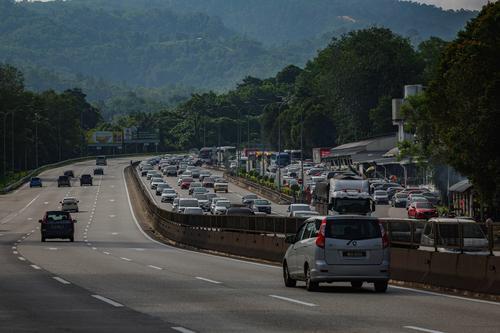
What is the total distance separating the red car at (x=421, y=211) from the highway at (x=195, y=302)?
43507 millimetres

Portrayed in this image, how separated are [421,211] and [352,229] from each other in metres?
61.9

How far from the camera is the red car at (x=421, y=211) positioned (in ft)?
286

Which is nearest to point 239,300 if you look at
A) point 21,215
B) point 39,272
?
point 39,272

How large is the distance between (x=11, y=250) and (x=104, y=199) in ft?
237

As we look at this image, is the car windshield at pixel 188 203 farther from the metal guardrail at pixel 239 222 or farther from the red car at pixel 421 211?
the metal guardrail at pixel 239 222

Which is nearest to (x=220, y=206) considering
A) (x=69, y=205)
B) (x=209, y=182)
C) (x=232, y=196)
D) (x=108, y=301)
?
(x=69, y=205)

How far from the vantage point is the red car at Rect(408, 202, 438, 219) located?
87312 millimetres

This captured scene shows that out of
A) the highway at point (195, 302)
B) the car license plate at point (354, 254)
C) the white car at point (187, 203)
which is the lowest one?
the highway at point (195, 302)

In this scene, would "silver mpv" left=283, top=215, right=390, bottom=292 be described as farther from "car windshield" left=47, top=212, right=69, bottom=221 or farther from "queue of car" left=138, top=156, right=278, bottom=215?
"queue of car" left=138, top=156, right=278, bottom=215

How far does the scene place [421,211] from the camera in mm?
87875

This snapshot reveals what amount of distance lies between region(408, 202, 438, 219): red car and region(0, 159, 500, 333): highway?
4351cm

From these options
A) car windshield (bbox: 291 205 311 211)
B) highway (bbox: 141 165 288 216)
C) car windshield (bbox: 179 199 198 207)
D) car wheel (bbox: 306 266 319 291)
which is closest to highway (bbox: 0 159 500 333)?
car wheel (bbox: 306 266 319 291)

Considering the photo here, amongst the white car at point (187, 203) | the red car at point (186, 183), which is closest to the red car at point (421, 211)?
the white car at point (187, 203)

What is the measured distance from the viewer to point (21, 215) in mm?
104000
